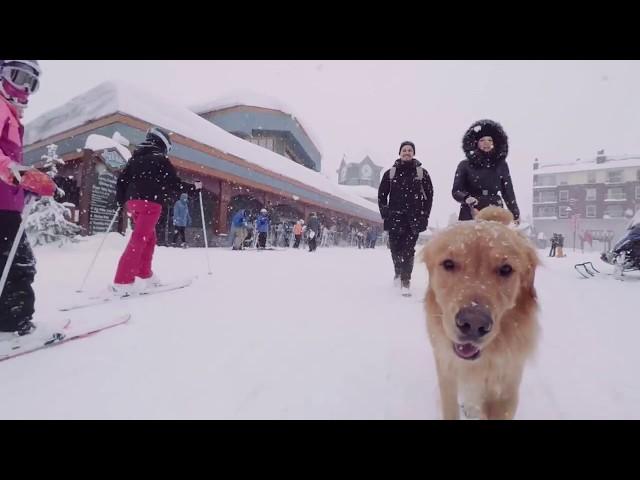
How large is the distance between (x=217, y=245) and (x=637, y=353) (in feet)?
42.4

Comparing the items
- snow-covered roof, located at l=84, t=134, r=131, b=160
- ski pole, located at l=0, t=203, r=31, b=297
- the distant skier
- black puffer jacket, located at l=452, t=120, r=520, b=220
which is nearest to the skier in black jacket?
ski pole, located at l=0, t=203, r=31, b=297

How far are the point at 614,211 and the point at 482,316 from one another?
4778 cm

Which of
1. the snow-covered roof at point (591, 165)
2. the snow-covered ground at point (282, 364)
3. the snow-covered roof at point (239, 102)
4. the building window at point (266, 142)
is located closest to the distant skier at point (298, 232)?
the building window at point (266, 142)

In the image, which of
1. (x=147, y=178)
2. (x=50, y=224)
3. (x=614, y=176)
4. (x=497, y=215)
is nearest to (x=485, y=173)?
(x=497, y=215)

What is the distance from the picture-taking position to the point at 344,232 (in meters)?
23.4

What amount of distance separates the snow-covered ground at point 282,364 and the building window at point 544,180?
44.5 metres

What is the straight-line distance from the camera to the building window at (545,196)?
40.1m

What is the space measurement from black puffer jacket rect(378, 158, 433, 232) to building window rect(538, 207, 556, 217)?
43970mm

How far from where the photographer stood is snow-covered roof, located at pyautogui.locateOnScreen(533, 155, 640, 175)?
118 ft

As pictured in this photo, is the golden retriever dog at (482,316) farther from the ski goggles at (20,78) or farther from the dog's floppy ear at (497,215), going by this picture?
the ski goggles at (20,78)

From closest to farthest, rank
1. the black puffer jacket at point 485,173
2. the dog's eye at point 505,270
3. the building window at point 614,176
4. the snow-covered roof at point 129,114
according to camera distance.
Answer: the dog's eye at point 505,270 → the black puffer jacket at point 485,173 → the snow-covered roof at point 129,114 → the building window at point 614,176

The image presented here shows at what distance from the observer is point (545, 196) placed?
40.7 metres
